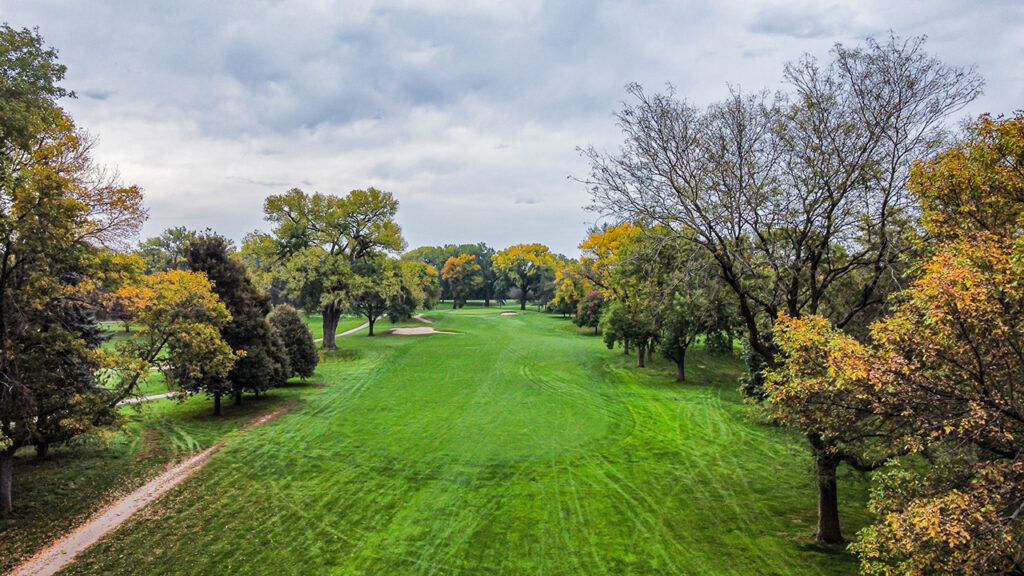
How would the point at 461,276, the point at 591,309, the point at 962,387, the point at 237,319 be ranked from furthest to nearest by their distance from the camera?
the point at 461,276 < the point at 591,309 < the point at 237,319 < the point at 962,387

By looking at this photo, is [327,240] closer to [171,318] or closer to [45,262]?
[171,318]

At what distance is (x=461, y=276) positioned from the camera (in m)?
78.8

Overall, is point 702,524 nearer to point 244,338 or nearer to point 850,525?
point 850,525

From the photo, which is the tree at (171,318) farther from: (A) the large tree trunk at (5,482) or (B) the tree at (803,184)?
(B) the tree at (803,184)

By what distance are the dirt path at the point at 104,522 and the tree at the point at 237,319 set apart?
4.58 metres

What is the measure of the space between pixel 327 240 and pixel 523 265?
44.6m

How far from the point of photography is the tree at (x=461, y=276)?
78312 millimetres

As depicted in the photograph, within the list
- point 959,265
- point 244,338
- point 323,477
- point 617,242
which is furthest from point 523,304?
point 959,265

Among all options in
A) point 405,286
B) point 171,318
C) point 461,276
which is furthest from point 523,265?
point 171,318

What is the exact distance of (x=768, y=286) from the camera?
12.8m

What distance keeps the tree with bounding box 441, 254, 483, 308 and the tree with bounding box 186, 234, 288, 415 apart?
57.5 meters

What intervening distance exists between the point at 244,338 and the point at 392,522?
40.6 ft

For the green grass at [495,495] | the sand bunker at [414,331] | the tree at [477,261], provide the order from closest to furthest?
the green grass at [495,495]
the sand bunker at [414,331]
the tree at [477,261]

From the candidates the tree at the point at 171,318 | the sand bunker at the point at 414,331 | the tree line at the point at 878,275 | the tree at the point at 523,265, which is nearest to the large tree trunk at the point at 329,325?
the sand bunker at the point at 414,331
